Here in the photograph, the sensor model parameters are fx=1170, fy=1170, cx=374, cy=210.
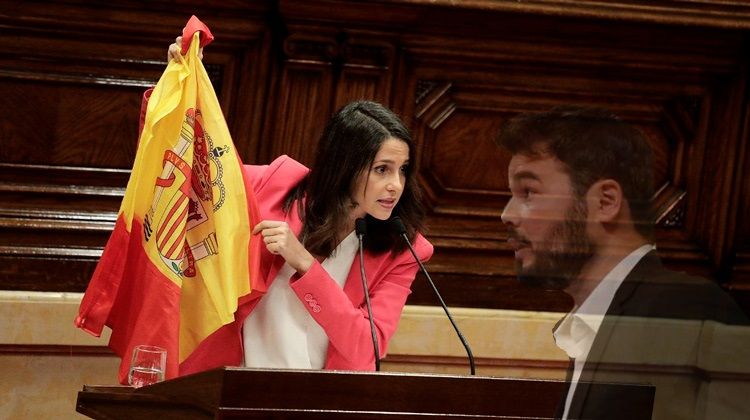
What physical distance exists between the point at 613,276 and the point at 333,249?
2304 mm

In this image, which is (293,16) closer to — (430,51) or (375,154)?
(430,51)

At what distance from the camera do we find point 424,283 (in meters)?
4.02

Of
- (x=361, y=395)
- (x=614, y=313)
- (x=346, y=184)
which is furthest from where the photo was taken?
(x=346, y=184)

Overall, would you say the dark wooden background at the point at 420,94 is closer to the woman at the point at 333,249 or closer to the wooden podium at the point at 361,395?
the woman at the point at 333,249

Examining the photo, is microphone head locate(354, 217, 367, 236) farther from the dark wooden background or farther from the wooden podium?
the dark wooden background

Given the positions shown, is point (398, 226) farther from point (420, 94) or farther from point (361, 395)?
point (420, 94)

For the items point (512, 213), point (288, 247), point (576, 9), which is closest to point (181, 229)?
point (288, 247)

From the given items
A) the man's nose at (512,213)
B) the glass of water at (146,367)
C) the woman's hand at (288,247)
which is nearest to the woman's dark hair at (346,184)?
the woman's hand at (288,247)

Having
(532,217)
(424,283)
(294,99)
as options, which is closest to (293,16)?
(294,99)

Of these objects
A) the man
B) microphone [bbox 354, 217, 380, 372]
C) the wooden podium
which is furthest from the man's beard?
microphone [bbox 354, 217, 380, 372]

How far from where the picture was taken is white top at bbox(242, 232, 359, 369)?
8.63 feet

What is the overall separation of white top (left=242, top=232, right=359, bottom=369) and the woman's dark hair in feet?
0.23

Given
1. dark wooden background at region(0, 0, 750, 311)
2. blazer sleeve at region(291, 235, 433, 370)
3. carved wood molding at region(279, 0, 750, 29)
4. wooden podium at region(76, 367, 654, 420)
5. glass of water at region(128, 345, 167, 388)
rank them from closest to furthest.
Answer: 1. wooden podium at region(76, 367, 654, 420)
2. glass of water at region(128, 345, 167, 388)
3. blazer sleeve at region(291, 235, 433, 370)
4. dark wooden background at region(0, 0, 750, 311)
5. carved wood molding at region(279, 0, 750, 29)

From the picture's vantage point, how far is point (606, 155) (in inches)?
18.7
